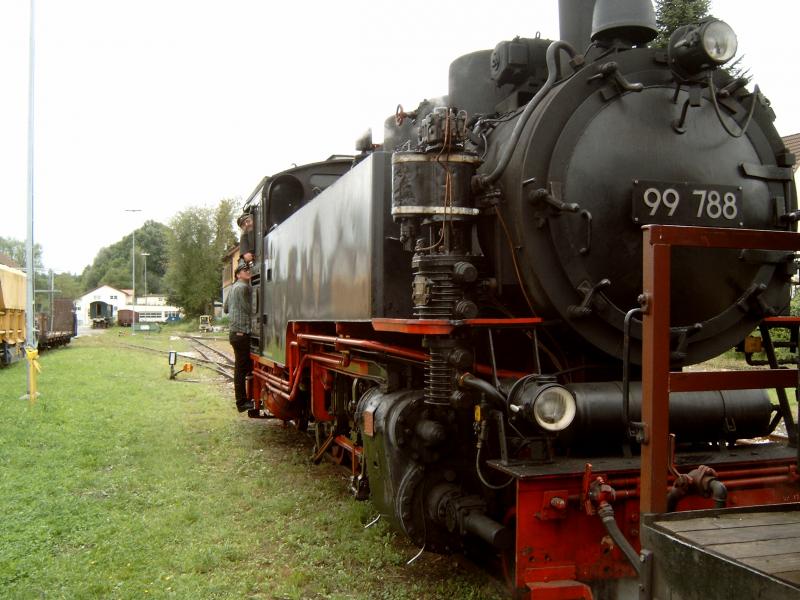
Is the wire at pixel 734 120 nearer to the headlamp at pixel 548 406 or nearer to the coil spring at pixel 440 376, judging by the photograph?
the headlamp at pixel 548 406

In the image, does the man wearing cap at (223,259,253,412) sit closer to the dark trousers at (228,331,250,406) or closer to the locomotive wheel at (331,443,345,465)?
the dark trousers at (228,331,250,406)

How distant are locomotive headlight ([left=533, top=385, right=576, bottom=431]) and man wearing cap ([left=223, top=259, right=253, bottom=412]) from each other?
20.8 feet

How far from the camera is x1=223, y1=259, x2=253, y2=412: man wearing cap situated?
8867mm

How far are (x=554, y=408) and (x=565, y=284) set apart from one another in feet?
2.23

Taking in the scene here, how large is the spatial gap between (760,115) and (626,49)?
830 millimetres

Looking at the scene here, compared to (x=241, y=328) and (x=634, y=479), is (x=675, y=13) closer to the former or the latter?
(x=241, y=328)

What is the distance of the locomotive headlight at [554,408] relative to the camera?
9.96ft

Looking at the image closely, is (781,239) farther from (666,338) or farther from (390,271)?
(390,271)

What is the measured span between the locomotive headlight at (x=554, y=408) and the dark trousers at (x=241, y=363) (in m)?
6.37

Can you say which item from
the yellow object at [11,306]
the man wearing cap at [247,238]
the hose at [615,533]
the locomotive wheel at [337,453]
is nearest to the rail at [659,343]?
the hose at [615,533]

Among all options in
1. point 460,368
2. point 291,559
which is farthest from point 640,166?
point 291,559

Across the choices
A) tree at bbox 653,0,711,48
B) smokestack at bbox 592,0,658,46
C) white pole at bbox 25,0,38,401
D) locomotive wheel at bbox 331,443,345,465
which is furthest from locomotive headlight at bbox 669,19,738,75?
tree at bbox 653,0,711,48

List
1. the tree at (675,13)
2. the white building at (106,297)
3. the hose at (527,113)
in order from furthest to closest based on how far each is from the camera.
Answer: the white building at (106,297) < the tree at (675,13) < the hose at (527,113)

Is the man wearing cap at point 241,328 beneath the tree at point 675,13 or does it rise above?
beneath
